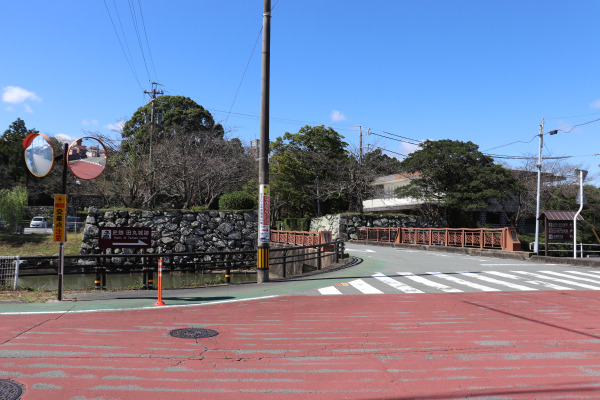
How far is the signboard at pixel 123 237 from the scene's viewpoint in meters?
12.4

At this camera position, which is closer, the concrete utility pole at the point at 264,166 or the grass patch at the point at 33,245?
the concrete utility pole at the point at 264,166

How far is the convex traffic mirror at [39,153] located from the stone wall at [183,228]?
12.4 meters

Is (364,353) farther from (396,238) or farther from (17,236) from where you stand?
(17,236)

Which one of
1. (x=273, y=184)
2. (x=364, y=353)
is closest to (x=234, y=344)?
(x=364, y=353)

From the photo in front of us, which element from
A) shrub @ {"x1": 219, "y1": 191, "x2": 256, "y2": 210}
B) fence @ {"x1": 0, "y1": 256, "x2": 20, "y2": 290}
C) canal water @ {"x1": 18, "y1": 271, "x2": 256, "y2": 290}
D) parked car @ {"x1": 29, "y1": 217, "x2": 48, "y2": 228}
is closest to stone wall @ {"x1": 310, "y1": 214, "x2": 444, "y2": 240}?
shrub @ {"x1": 219, "y1": 191, "x2": 256, "y2": 210}

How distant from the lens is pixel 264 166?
12.7m

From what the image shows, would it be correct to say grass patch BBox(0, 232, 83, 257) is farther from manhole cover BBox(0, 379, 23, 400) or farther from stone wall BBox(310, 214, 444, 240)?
manhole cover BBox(0, 379, 23, 400)

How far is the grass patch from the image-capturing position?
86.6 ft

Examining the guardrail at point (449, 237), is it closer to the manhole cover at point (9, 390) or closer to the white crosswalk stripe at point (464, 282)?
the white crosswalk stripe at point (464, 282)

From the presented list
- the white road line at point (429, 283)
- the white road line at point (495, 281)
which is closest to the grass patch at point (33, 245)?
the white road line at point (429, 283)

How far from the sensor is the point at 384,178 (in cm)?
5206

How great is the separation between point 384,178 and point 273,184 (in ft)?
53.1

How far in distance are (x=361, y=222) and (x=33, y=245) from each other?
25.9 m

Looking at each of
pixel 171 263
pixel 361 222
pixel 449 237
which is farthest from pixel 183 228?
pixel 361 222
